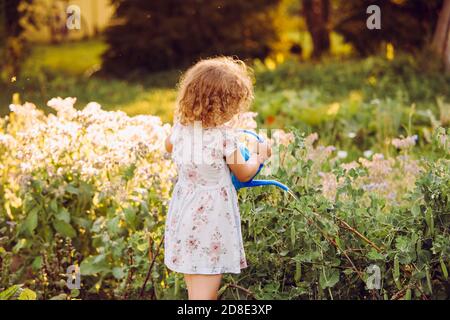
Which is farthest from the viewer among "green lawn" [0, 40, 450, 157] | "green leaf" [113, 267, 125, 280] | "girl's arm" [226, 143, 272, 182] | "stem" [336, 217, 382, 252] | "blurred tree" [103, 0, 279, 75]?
"blurred tree" [103, 0, 279, 75]

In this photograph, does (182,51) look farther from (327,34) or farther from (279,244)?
(279,244)

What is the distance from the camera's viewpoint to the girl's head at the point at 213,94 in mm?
2701

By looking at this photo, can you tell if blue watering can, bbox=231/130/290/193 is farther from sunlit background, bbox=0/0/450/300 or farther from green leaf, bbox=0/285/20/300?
green leaf, bbox=0/285/20/300

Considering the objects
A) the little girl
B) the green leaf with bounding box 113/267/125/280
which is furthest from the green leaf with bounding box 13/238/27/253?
the little girl

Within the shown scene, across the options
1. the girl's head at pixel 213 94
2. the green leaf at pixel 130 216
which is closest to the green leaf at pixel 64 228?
the green leaf at pixel 130 216

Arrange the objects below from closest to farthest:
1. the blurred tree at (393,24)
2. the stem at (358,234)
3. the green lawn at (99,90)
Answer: the stem at (358,234) < the green lawn at (99,90) < the blurred tree at (393,24)

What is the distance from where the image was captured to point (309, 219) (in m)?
2.82

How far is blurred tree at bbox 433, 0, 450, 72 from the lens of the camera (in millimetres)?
8779

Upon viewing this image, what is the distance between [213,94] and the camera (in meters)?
2.70

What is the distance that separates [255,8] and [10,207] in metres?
8.80

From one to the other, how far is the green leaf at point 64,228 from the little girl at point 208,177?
94 centimetres

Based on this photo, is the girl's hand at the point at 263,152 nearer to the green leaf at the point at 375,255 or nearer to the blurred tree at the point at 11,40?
the green leaf at the point at 375,255

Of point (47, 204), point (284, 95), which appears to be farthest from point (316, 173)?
point (284, 95)

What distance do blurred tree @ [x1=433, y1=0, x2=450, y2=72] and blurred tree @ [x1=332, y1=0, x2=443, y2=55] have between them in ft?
3.91
